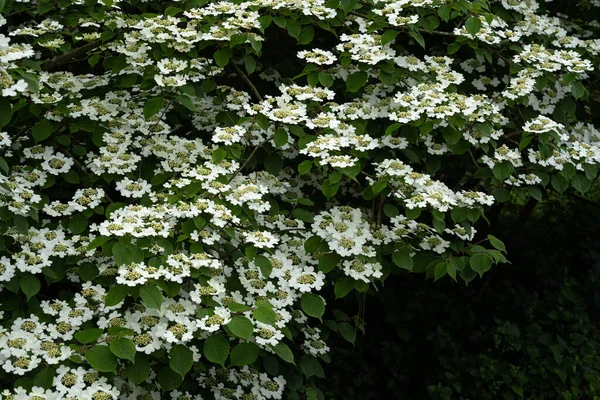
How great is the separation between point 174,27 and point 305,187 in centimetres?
95

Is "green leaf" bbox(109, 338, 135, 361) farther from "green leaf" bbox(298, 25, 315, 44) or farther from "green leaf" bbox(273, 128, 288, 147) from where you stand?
"green leaf" bbox(298, 25, 315, 44)

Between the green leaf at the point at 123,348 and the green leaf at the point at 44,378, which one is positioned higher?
the green leaf at the point at 123,348

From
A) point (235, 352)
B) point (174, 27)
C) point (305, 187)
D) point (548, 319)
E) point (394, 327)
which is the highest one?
point (174, 27)

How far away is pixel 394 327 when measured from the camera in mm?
4695

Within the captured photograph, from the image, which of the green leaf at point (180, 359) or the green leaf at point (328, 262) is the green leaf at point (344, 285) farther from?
the green leaf at point (180, 359)

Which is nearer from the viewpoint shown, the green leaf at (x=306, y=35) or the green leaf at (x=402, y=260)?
the green leaf at (x=402, y=260)

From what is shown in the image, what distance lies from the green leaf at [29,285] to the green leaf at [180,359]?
1.92 feet

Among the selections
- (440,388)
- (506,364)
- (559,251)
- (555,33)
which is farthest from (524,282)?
(555,33)

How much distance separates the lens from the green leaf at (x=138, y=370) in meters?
2.22

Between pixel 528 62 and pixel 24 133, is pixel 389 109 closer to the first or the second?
pixel 528 62

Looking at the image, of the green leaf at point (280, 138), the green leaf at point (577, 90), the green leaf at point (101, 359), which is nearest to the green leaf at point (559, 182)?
the green leaf at point (577, 90)

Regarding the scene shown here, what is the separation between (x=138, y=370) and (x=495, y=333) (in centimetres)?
281

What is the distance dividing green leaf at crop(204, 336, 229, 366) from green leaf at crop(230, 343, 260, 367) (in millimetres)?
46

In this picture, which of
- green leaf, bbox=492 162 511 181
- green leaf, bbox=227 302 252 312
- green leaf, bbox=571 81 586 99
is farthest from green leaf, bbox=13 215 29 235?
green leaf, bbox=571 81 586 99
